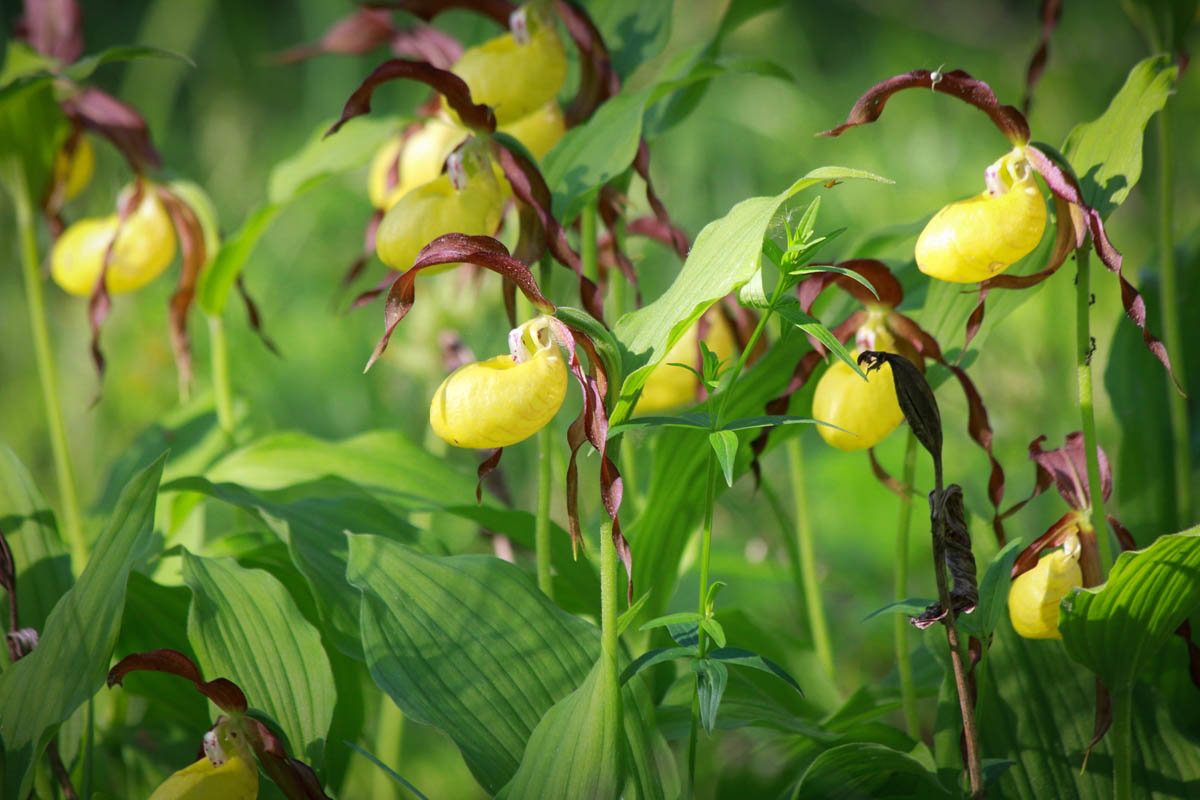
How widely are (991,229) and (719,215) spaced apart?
1765 mm

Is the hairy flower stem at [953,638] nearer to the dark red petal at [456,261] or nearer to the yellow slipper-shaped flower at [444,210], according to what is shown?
the dark red petal at [456,261]

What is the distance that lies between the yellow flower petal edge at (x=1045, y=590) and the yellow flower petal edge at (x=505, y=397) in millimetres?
420

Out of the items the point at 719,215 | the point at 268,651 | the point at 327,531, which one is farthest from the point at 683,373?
the point at 719,215

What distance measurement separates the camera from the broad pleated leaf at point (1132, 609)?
72 cm

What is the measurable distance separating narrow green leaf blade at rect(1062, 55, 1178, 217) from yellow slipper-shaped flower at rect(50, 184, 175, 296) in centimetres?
115

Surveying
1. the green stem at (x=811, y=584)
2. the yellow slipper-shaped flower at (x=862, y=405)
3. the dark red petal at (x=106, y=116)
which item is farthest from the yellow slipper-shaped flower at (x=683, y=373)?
the dark red petal at (x=106, y=116)

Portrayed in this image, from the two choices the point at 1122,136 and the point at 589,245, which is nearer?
the point at 1122,136

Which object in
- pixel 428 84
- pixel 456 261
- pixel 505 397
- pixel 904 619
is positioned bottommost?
pixel 904 619

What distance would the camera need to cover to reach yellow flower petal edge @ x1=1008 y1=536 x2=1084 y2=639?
772 millimetres

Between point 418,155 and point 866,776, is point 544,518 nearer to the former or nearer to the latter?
point 866,776

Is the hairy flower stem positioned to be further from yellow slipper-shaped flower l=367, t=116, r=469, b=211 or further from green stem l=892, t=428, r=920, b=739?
yellow slipper-shaped flower l=367, t=116, r=469, b=211

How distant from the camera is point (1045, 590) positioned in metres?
0.77

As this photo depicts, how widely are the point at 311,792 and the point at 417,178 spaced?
76 centimetres

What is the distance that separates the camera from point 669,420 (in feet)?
2.18
